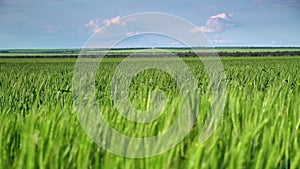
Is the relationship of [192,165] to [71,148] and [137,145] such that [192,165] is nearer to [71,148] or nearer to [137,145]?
[137,145]

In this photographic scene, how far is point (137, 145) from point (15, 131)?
80 centimetres

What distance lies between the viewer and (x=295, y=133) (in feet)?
6.59

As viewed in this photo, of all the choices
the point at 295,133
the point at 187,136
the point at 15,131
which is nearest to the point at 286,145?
the point at 295,133

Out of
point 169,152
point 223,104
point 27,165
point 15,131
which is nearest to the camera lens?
point 27,165

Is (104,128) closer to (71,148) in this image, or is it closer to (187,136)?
(71,148)

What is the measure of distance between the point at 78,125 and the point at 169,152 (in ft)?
2.09

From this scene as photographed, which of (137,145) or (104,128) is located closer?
(137,145)

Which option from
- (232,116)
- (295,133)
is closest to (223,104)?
(232,116)

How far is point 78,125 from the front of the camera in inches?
82.4

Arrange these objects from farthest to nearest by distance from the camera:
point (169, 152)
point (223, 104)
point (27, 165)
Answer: point (223, 104), point (169, 152), point (27, 165)

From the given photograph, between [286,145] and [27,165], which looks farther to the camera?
[286,145]

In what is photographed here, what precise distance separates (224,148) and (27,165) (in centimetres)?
74

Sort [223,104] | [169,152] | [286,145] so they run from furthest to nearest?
[223,104] → [286,145] → [169,152]

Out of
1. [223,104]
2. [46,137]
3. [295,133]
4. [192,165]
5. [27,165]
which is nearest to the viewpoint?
[192,165]
